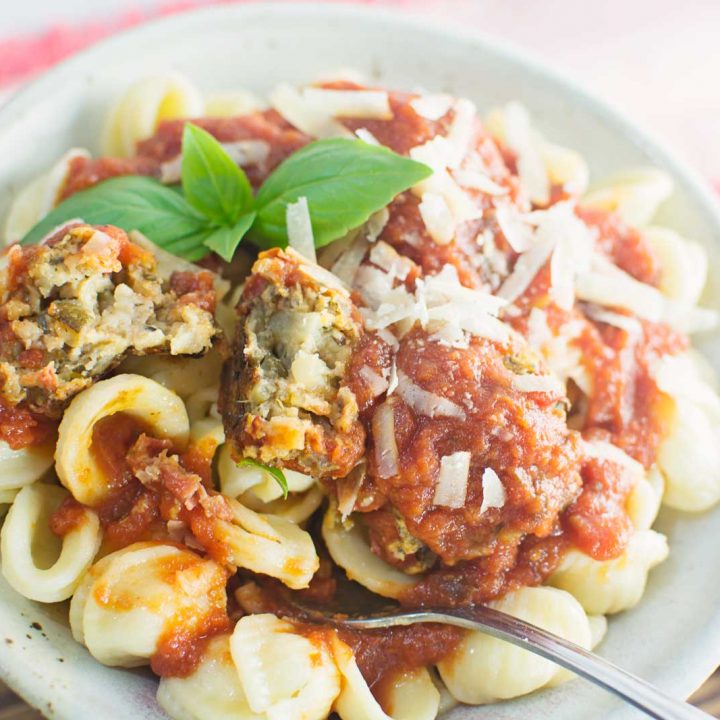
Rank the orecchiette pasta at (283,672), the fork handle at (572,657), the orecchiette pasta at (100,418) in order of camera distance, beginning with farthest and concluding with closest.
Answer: the orecchiette pasta at (100,418), the orecchiette pasta at (283,672), the fork handle at (572,657)

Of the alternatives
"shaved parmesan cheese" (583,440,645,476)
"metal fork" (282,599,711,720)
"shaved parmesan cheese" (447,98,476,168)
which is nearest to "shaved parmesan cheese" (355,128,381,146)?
"shaved parmesan cheese" (447,98,476,168)

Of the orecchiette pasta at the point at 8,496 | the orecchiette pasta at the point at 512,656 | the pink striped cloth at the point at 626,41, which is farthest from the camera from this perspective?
the pink striped cloth at the point at 626,41

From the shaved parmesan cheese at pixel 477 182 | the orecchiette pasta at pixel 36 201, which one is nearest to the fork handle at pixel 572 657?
the shaved parmesan cheese at pixel 477 182

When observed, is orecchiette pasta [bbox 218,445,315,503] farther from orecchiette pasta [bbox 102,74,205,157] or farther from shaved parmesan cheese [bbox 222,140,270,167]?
orecchiette pasta [bbox 102,74,205,157]

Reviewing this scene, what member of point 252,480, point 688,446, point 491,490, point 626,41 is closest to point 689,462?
point 688,446

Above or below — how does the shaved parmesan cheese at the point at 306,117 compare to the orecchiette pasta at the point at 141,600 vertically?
above

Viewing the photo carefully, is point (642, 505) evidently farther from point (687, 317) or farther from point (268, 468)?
point (268, 468)

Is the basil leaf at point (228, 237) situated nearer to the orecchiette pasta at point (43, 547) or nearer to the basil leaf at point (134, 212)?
the basil leaf at point (134, 212)
